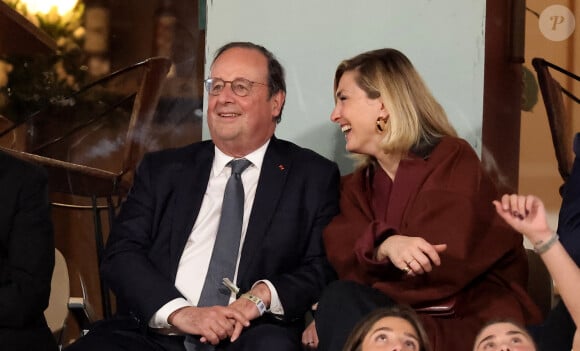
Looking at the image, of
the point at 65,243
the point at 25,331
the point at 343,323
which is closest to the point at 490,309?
the point at 343,323

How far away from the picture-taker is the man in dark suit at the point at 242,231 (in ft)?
8.89

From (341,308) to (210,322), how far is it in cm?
34

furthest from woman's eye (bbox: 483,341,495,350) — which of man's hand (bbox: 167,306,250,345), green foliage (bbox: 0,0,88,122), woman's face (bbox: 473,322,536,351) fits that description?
green foliage (bbox: 0,0,88,122)

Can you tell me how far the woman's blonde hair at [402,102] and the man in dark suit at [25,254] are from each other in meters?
0.87

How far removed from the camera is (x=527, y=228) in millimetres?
2209

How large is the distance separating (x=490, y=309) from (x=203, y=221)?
810 mm

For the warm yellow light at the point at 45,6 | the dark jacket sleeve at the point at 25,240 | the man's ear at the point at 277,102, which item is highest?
the warm yellow light at the point at 45,6

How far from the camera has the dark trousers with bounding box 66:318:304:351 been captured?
259 cm

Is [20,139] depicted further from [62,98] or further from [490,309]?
[490,309]

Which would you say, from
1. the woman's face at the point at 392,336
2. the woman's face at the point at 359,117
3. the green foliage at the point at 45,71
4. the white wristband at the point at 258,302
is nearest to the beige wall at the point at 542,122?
the woman's face at the point at 359,117

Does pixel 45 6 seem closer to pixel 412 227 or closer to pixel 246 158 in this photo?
pixel 246 158

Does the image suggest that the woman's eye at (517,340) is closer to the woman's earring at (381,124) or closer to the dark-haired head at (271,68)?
the woman's earring at (381,124)

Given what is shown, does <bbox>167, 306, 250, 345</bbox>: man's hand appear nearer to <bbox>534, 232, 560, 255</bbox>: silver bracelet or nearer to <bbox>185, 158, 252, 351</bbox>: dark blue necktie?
<bbox>185, 158, 252, 351</bbox>: dark blue necktie

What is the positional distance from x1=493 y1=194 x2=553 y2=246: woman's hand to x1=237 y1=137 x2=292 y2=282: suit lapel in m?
0.84
